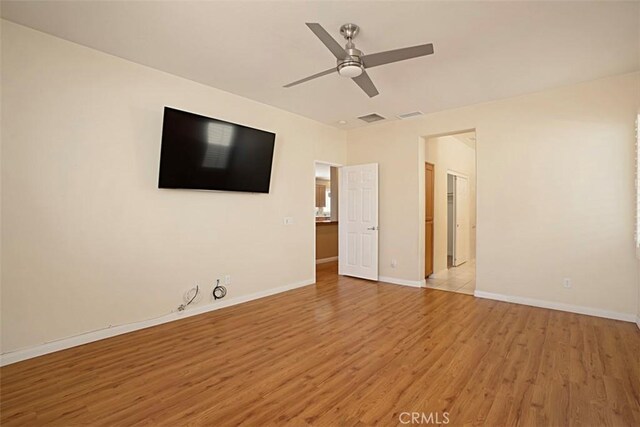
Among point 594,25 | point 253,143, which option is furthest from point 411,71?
point 253,143

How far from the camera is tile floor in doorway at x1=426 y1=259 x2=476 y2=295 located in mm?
5136

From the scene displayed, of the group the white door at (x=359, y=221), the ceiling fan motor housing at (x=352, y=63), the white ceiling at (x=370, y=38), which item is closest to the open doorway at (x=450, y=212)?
the white door at (x=359, y=221)

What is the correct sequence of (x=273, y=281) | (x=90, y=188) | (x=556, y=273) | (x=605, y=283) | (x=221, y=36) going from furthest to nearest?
1. (x=273, y=281)
2. (x=556, y=273)
3. (x=605, y=283)
4. (x=90, y=188)
5. (x=221, y=36)

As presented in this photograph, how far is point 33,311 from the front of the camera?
2748 mm

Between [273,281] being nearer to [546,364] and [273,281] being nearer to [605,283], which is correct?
[546,364]

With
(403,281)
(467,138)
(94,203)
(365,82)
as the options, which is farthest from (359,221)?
(94,203)

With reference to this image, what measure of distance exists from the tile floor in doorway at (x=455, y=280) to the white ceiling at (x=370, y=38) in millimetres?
3083

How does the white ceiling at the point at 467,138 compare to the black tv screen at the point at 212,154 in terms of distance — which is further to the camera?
the white ceiling at the point at 467,138

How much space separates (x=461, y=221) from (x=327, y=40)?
6208 millimetres

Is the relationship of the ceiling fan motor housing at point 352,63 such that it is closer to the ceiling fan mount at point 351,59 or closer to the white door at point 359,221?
the ceiling fan mount at point 351,59

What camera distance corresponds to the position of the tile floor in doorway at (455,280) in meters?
5.14

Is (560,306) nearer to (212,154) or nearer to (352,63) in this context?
(352,63)

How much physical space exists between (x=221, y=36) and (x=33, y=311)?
299 centimetres

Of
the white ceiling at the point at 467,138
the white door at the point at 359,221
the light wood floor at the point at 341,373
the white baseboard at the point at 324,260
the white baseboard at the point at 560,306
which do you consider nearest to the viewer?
the light wood floor at the point at 341,373
